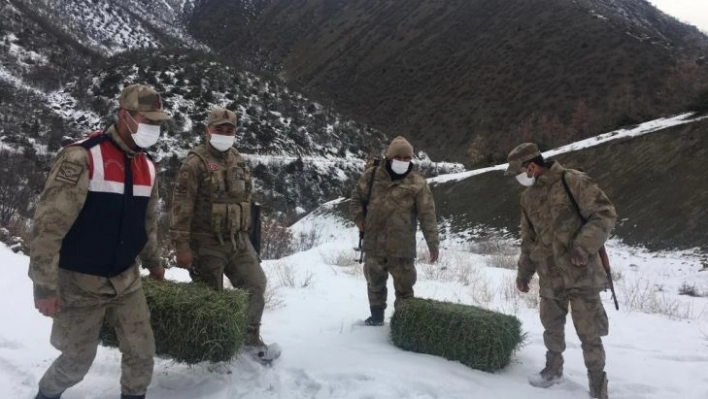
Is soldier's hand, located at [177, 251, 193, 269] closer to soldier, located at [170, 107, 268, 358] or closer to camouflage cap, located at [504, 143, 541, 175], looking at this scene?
soldier, located at [170, 107, 268, 358]

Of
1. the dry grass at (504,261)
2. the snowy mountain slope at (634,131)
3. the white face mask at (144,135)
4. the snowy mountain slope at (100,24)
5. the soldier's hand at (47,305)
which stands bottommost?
the soldier's hand at (47,305)

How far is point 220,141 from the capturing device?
174 inches

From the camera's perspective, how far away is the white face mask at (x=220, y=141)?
4395 millimetres

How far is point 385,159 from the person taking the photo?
5.65m

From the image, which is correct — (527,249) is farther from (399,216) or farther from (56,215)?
(56,215)

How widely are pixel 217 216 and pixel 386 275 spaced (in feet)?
7.05

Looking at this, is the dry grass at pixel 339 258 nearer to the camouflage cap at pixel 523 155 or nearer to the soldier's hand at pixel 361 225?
the soldier's hand at pixel 361 225

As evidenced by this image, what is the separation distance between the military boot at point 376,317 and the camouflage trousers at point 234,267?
1.56 m

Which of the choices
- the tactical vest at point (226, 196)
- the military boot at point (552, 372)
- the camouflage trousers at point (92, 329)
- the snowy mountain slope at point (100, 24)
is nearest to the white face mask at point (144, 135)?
the camouflage trousers at point (92, 329)

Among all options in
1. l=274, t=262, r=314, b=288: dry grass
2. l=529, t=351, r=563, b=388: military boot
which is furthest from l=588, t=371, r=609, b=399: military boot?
l=274, t=262, r=314, b=288: dry grass

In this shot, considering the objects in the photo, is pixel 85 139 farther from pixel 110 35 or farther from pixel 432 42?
pixel 432 42

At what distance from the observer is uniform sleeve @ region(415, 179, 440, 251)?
5369 millimetres

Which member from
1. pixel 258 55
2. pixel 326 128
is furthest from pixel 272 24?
pixel 326 128

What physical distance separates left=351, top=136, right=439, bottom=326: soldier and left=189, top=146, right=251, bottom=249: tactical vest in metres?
1.59
